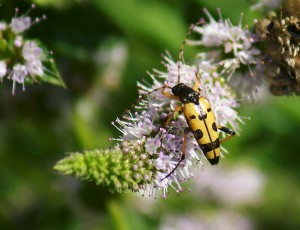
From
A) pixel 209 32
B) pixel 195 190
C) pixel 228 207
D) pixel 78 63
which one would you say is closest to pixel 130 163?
pixel 209 32

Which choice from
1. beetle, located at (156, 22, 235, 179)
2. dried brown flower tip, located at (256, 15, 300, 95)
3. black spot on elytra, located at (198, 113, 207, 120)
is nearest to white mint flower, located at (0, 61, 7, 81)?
beetle, located at (156, 22, 235, 179)

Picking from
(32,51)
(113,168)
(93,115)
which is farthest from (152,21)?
(113,168)

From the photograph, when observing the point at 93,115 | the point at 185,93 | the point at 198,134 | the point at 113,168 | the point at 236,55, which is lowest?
the point at 113,168

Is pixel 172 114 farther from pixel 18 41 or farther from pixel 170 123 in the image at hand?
pixel 18 41

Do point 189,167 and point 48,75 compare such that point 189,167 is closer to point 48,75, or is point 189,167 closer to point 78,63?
point 48,75

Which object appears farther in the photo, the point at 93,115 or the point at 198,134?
the point at 93,115

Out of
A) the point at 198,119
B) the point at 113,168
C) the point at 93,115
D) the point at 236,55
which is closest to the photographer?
the point at 113,168
